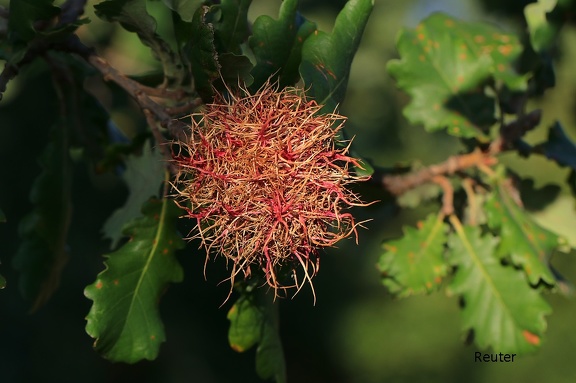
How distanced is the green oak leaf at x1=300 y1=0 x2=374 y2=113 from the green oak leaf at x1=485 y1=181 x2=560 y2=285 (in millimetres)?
583

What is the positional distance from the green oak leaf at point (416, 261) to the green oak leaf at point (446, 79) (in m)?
0.24

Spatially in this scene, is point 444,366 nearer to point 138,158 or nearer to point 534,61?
point 534,61

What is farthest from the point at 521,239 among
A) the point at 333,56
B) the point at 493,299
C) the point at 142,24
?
the point at 142,24

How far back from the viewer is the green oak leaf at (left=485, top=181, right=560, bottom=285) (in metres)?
1.78

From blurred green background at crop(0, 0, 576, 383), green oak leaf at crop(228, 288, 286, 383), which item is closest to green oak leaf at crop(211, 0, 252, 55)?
green oak leaf at crop(228, 288, 286, 383)

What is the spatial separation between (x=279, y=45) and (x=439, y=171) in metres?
0.68

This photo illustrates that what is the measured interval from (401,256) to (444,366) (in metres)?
6.15

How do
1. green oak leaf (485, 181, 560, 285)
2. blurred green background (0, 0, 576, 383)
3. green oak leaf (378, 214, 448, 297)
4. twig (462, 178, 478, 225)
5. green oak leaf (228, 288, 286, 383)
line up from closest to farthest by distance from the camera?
green oak leaf (228, 288, 286, 383)
green oak leaf (485, 181, 560, 285)
green oak leaf (378, 214, 448, 297)
twig (462, 178, 478, 225)
blurred green background (0, 0, 576, 383)

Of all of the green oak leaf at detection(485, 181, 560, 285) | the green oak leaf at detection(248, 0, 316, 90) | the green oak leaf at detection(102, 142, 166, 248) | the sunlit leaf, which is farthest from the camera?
the green oak leaf at detection(485, 181, 560, 285)

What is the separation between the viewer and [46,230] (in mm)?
1863

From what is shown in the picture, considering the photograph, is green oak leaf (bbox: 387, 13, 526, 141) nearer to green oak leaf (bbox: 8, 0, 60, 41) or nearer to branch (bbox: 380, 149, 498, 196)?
branch (bbox: 380, 149, 498, 196)

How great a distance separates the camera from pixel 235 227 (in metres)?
1.29

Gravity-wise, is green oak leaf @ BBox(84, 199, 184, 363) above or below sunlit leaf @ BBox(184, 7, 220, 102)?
below

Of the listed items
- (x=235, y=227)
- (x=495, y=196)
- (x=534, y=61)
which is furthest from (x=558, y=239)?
(x=235, y=227)
